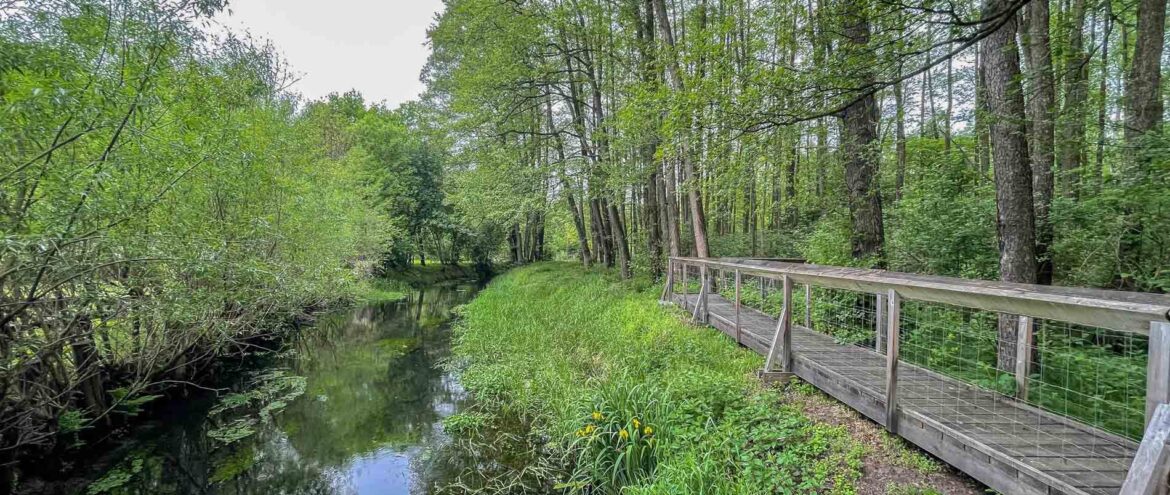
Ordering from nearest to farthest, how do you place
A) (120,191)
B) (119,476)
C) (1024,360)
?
(1024,360), (120,191), (119,476)

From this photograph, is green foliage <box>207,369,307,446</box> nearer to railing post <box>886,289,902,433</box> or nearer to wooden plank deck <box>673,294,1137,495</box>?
wooden plank deck <box>673,294,1137,495</box>

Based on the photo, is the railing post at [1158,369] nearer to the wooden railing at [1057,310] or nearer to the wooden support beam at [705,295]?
the wooden railing at [1057,310]

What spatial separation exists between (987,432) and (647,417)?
256 cm

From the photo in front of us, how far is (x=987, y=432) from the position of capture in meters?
2.71

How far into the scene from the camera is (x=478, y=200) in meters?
15.9

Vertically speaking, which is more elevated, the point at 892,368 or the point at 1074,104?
the point at 1074,104

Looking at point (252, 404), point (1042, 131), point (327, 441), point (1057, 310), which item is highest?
point (1042, 131)

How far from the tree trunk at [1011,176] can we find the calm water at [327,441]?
5.92 m

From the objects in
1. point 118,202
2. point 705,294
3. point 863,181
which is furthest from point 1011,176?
point 118,202

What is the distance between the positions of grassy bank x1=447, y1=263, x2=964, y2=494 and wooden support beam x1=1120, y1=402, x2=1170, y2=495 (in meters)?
1.24

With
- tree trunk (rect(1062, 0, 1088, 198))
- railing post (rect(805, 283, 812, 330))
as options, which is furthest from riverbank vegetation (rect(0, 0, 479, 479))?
tree trunk (rect(1062, 0, 1088, 198))

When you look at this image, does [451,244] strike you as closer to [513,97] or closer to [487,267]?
[487,267]

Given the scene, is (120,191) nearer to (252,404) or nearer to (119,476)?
(119,476)

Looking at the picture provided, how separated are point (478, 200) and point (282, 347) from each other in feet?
24.3
